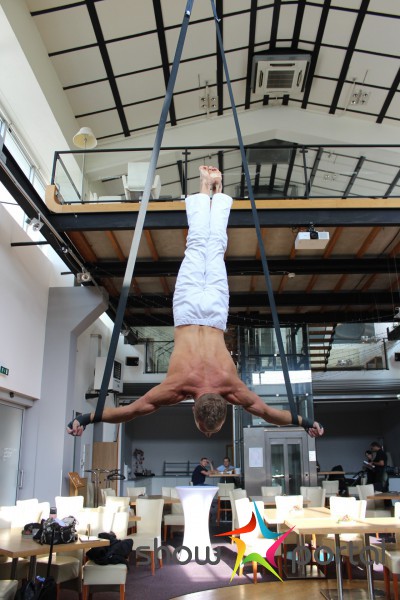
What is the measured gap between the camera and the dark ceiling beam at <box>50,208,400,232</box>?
737cm

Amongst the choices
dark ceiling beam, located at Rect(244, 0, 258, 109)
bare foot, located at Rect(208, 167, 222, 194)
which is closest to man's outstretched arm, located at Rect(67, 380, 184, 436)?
bare foot, located at Rect(208, 167, 222, 194)

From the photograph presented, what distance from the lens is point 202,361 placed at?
3.40 m

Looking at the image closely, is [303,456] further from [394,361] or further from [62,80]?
[62,80]

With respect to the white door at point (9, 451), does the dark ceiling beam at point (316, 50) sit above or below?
above

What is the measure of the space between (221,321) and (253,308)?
27.4ft

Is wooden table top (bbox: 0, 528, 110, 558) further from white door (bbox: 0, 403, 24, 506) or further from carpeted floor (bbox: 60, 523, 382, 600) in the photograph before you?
white door (bbox: 0, 403, 24, 506)

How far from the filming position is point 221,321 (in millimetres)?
3574

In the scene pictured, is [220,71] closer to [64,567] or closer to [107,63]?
[107,63]

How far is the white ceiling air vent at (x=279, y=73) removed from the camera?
394 inches

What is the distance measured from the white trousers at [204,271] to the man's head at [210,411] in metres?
0.57

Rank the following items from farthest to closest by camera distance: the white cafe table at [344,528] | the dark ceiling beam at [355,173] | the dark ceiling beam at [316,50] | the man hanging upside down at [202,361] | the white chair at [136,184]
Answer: the dark ceiling beam at [316,50] → the dark ceiling beam at [355,173] → the white chair at [136,184] → the white cafe table at [344,528] → the man hanging upside down at [202,361]

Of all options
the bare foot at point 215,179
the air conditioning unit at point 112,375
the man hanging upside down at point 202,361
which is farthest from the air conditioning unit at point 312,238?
the air conditioning unit at point 112,375

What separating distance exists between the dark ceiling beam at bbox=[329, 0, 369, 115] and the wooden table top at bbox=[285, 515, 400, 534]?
317 inches

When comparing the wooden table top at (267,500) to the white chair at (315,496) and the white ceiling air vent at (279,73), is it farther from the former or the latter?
the white ceiling air vent at (279,73)
